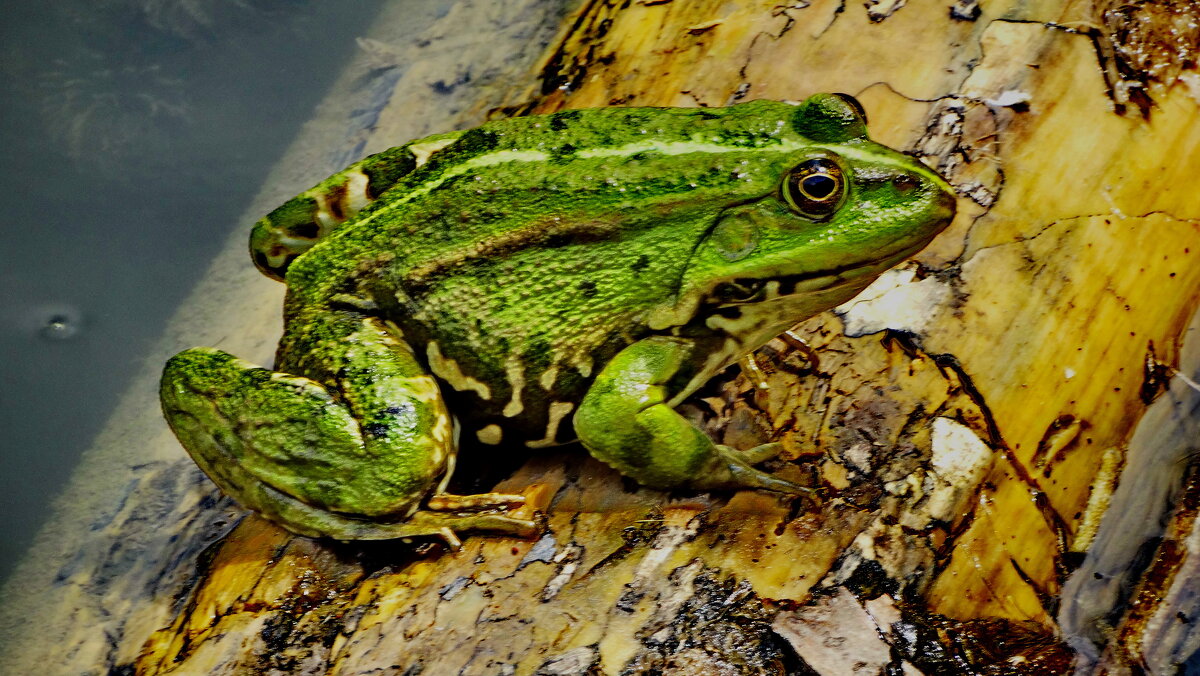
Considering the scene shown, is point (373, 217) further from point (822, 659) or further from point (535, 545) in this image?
point (822, 659)

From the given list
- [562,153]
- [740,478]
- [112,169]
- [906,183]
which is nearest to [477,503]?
[740,478]

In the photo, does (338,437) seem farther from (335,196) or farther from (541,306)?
(335,196)

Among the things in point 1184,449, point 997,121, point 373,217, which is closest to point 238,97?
point 373,217

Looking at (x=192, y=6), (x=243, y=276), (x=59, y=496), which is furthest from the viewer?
(x=192, y=6)

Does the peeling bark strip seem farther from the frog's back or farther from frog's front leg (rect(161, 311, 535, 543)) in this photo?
the frog's back

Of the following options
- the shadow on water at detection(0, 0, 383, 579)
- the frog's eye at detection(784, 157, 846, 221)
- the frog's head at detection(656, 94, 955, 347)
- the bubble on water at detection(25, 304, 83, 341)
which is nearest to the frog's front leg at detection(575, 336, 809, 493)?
the frog's head at detection(656, 94, 955, 347)

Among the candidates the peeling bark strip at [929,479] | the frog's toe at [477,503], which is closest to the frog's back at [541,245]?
the frog's toe at [477,503]
